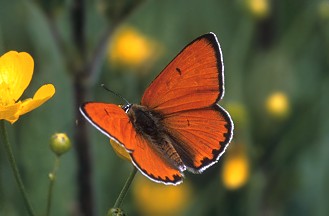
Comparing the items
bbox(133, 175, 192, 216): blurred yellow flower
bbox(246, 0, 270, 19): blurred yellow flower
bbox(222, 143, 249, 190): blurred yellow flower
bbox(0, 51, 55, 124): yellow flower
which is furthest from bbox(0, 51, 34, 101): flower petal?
bbox(246, 0, 270, 19): blurred yellow flower

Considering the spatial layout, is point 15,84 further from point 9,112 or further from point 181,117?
point 181,117

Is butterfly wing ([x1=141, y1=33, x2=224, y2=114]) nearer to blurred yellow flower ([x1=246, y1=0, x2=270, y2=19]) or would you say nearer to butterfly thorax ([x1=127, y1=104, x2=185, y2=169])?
butterfly thorax ([x1=127, y1=104, x2=185, y2=169])

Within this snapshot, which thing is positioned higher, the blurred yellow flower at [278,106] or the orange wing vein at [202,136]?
the orange wing vein at [202,136]

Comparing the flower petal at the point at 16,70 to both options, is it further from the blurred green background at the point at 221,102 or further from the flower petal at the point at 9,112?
the blurred green background at the point at 221,102

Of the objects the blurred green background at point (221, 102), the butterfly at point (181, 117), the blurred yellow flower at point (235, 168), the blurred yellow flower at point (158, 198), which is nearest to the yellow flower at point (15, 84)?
the butterfly at point (181, 117)

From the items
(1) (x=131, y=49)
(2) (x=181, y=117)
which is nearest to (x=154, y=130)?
(2) (x=181, y=117)

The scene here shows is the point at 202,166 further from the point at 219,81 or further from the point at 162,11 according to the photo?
the point at 162,11

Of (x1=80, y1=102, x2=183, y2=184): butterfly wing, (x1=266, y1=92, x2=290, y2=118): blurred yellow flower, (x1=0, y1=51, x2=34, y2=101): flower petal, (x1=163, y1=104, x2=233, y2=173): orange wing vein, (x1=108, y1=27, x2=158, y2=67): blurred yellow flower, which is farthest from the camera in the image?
(x1=108, y1=27, x2=158, y2=67): blurred yellow flower
